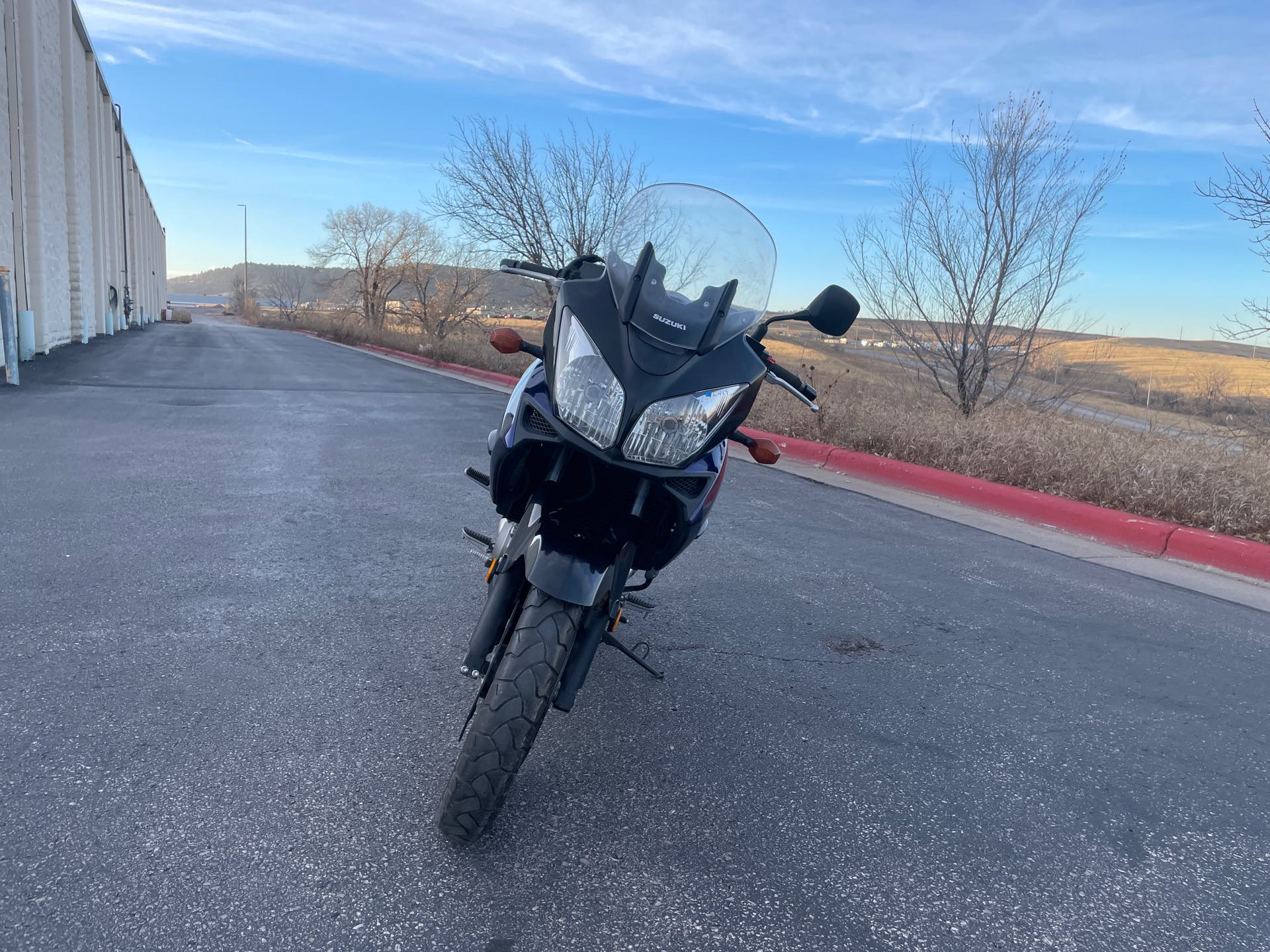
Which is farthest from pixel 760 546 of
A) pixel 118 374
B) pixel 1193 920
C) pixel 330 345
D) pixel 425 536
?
pixel 330 345

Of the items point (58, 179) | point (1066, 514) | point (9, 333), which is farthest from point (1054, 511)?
point (58, 179)

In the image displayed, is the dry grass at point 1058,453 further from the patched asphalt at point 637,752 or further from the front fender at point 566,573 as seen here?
the front fender at point 566,573

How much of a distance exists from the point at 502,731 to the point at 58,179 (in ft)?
76.0

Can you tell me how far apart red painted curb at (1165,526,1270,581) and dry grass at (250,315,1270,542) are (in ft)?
1.05

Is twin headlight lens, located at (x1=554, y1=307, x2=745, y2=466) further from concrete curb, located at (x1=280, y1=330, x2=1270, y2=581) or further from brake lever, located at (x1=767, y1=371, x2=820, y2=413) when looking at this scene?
concrete curb, located at (x1=280, y1=330, x2=1270, y2=581)

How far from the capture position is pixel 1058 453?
7.68 m

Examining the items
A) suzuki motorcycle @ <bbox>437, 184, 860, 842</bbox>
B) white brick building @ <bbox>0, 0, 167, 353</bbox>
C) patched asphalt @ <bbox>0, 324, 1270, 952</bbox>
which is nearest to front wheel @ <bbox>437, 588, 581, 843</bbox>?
suzuki motorcycle @ <bbox>437, 184, 860, 842</bbox>

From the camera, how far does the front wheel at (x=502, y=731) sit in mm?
2262

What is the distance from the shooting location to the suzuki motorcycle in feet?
7.58

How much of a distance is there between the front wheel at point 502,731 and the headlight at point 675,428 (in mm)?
555

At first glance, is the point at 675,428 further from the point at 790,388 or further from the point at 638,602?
the point at 638,602

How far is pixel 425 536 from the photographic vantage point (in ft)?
17.6

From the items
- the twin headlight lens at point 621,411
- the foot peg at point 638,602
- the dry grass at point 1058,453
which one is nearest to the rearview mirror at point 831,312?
the twin headlight lens at point 621,411

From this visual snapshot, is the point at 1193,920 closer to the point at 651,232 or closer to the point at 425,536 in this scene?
the point at 651,232
